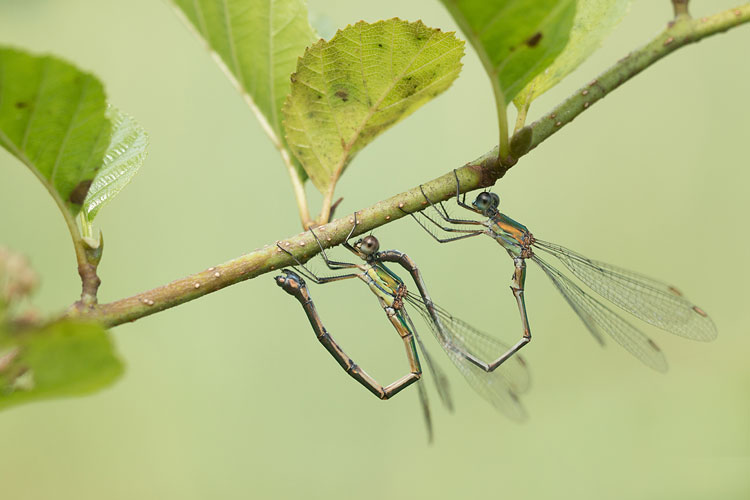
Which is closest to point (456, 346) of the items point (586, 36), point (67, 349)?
point (586, 36)

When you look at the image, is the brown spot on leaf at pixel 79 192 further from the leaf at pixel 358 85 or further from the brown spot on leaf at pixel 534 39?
the brown spot on leaf at pixel 534 39

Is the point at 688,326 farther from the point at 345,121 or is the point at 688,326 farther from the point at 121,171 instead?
the point at 121,171

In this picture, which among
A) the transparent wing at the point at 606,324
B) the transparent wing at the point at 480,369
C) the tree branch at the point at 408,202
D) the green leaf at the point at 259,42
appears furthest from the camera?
the transparent wing at the point at 606,324

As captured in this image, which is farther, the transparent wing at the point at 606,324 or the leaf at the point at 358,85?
the transparent wing at the point at 606,324

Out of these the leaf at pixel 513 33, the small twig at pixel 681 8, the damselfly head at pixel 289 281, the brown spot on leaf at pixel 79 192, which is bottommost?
the damselfly head at pixel 289 281

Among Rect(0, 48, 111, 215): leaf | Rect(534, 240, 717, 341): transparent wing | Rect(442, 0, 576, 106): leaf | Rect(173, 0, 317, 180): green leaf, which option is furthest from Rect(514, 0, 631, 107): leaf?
Rect(534, 240, 717, 341): transparent wing

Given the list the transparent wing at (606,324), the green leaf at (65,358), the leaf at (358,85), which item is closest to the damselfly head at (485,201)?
the leaf at (358,85)

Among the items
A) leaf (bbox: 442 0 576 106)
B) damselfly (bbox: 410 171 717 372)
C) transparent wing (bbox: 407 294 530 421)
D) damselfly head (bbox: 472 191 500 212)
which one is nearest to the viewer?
leaf (bbox: 442 0 576 106)

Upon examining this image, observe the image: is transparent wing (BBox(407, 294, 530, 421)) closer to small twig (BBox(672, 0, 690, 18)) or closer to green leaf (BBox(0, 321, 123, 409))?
small twig (BBox(672, 0, 690, 18))
